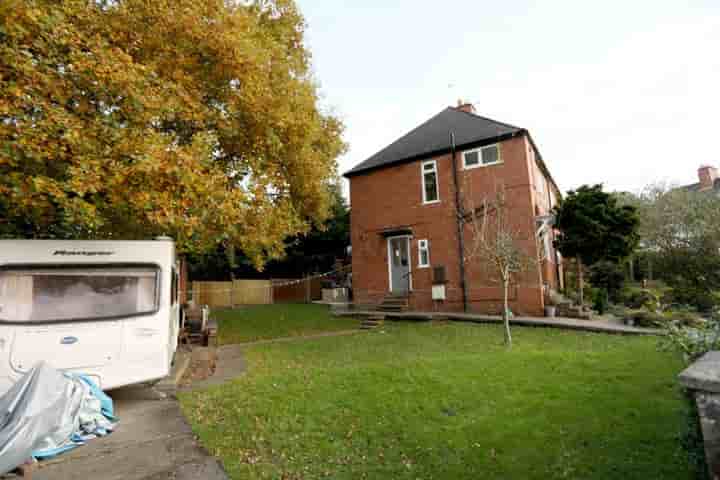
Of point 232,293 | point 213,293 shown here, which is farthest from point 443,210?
point 213,293

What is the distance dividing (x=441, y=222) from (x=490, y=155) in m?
3.11

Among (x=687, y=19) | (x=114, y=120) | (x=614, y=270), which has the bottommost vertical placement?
(x=614, y=270)

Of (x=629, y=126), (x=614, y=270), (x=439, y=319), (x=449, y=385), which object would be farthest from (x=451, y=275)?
(x=629, y=126)

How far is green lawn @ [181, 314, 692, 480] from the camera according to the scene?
3.47 metres

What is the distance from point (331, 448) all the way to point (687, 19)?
9.25m

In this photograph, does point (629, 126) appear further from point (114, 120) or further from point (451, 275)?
point (114, 120)

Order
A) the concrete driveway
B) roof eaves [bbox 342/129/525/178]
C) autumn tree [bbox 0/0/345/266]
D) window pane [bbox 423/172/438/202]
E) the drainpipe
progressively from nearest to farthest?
the concrete driveway → autumn tree [bbox 0/0/345/266] → roof eaves [bbox 342/129/525/178] → the drainpipe → window pane [bbox 423/172/438/202]

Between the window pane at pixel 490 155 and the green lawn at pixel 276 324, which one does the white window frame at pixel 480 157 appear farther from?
the green lawn at pixel 276 324

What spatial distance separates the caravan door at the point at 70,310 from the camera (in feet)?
17.6

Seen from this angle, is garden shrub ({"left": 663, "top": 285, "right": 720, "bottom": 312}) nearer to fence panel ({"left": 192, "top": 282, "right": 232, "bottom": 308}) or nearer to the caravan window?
A: the caravan window

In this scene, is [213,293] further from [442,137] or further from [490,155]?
[490,155]

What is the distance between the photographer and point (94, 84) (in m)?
6.28

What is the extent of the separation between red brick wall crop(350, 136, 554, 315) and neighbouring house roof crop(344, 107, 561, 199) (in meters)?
0.31

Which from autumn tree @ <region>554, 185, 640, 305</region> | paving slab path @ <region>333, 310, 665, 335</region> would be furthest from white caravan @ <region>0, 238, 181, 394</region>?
autumn tree @ <region>554, 185, 640, 305</region>
